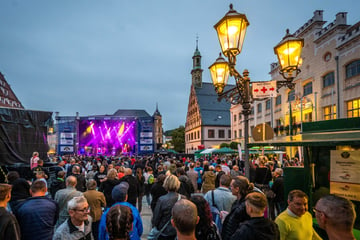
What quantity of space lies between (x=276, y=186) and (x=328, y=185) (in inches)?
95.3

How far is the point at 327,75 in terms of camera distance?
21578 millimetres

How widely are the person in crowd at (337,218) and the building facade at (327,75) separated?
15.1m

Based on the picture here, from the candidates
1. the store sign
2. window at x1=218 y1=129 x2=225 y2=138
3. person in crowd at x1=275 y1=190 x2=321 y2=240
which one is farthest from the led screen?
window at x1=218 y1=129 x2=225 y2=138

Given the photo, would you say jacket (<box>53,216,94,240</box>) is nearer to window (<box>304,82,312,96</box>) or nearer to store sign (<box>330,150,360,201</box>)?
store sign (<box>330,150,360,201</box>)

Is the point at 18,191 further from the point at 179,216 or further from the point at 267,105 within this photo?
the point at 267,105

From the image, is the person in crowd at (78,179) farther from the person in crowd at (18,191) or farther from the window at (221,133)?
the window at (221,133)

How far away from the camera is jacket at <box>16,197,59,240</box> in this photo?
12.0 ft

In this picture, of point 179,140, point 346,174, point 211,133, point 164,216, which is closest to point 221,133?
point 211,133

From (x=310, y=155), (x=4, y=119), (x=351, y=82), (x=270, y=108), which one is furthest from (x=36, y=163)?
(x=270, y=108)

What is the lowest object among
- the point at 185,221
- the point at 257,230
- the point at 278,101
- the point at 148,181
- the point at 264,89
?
the point at 148,181

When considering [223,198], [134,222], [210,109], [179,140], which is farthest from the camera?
[179,140]

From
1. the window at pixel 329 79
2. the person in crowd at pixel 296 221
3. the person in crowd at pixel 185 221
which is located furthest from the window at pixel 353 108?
Answer: the person in crowd at pixel 185 221

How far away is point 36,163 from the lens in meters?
9.19

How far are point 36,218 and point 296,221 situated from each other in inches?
147
